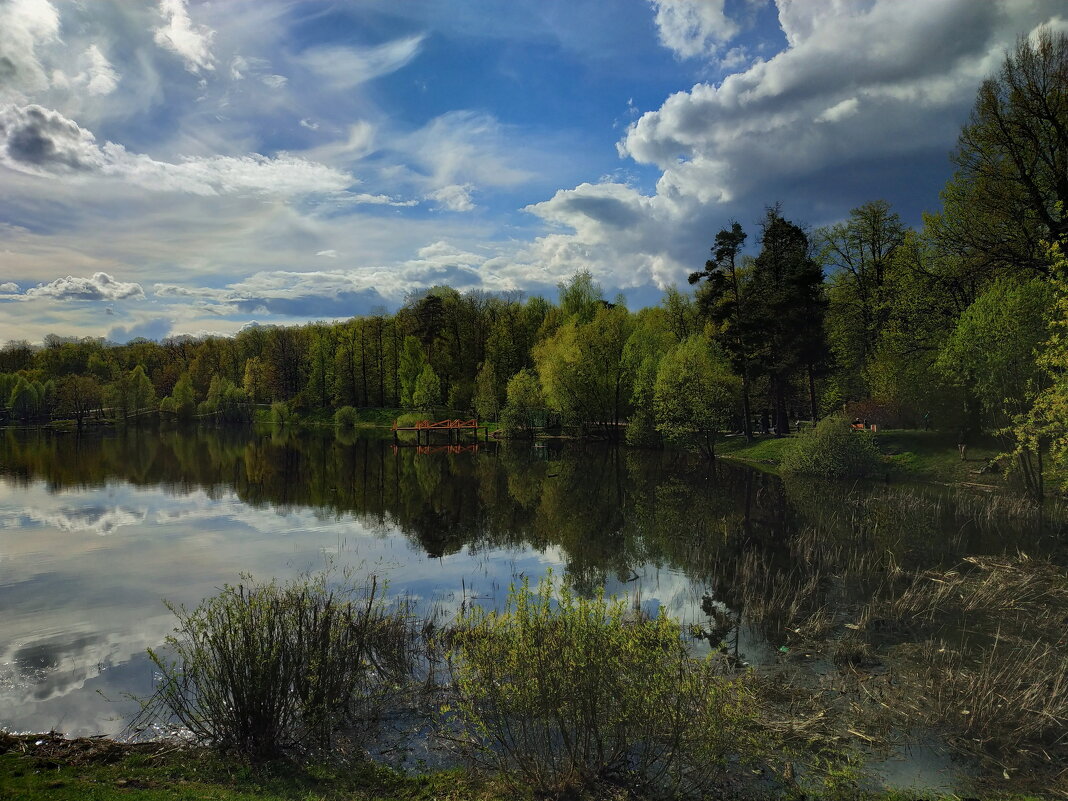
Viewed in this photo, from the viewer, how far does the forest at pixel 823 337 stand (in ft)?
97.2

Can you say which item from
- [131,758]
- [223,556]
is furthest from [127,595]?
[131,758]

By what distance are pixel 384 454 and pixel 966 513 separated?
48.3m

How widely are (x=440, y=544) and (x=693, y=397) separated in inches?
1187

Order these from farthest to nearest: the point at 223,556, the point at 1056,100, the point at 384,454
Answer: the point at 384,454
the point at 1056,100
the point at 223,556

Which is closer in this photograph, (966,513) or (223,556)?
(223,556)

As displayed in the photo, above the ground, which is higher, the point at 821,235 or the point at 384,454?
the point at 821,235

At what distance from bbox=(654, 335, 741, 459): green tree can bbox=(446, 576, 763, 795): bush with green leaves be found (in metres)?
42.1

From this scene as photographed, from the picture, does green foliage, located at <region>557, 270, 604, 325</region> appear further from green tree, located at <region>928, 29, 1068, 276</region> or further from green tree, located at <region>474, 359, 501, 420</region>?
green tree, located at <region>928, 29, 1068, 276</region>

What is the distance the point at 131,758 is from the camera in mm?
9641

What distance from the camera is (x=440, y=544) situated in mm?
25406

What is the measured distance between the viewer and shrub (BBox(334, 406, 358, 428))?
9981 cm

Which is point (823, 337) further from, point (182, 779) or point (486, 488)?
point (182, 779)

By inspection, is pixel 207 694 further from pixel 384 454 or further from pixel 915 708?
pixel 384 454

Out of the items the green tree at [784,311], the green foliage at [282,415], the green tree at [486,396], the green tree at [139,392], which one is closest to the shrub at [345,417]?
the green foliage at [282,415]
